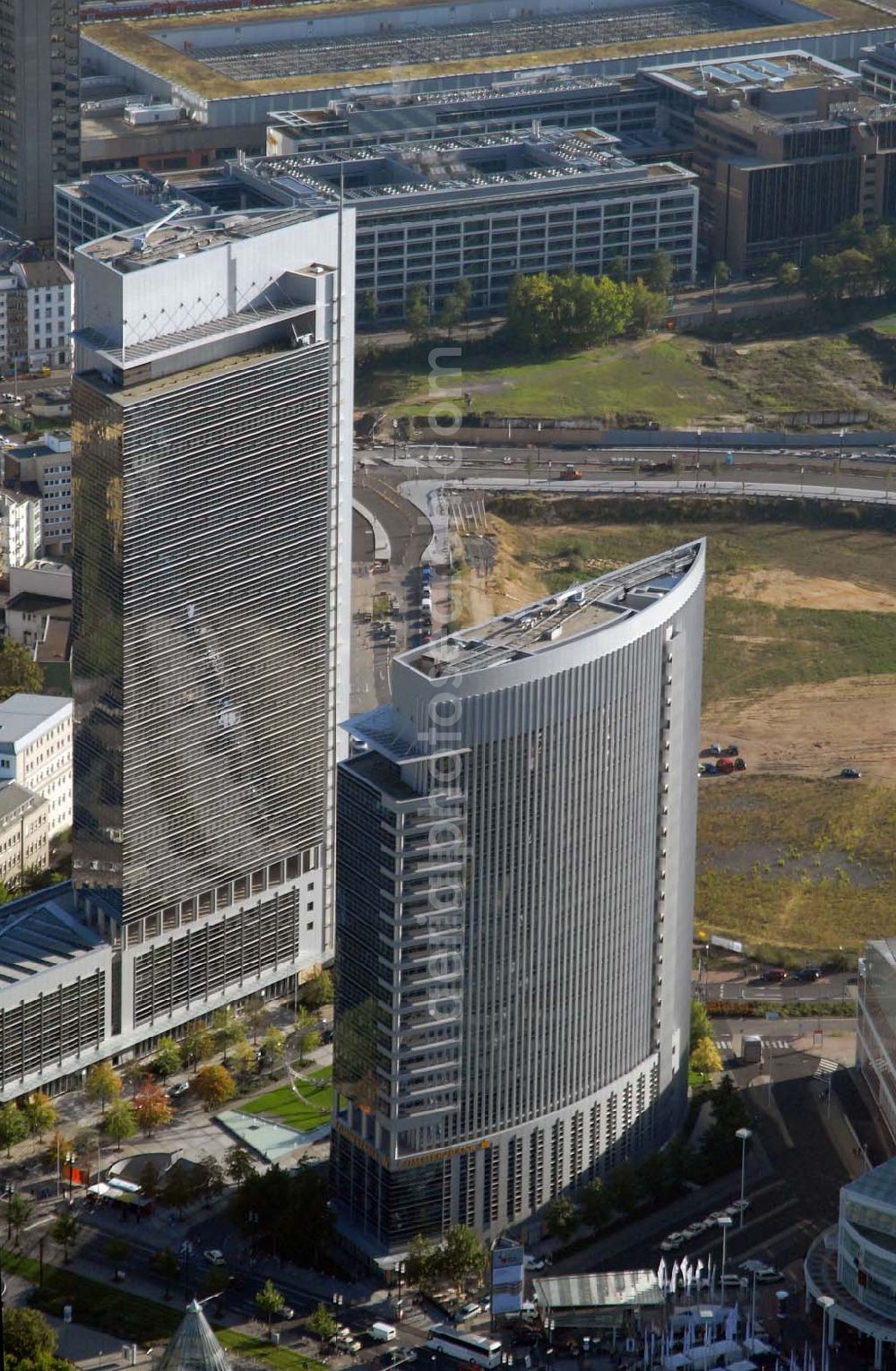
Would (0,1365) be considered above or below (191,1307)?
above

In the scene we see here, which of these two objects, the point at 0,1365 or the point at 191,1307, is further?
the point at 191,1307

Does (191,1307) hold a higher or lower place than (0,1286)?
lower

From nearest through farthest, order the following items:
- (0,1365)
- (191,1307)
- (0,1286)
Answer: (0,1365)
(0,1286)
(191,1307)

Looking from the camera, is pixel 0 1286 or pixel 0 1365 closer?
pixel 0 1365

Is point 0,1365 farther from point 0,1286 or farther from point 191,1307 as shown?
point 191,1307

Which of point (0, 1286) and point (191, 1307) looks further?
point (191, 1307)

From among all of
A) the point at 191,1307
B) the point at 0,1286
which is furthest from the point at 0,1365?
the point at 191,1307

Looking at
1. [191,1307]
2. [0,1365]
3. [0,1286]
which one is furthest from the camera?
[191,1307]
